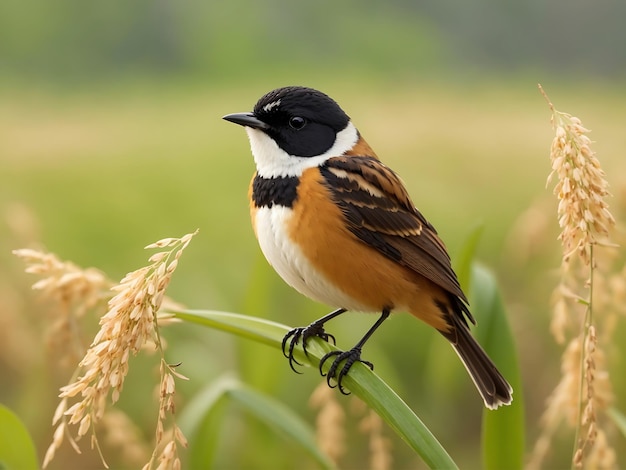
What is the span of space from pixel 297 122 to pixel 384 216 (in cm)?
35

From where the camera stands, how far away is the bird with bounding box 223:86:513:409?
2.22 meters

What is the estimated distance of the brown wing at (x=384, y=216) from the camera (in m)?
2.33

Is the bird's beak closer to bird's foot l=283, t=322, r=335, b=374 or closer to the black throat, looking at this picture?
the black throat

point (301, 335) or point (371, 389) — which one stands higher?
point (371, 389)

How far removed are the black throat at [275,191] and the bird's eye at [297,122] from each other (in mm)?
141

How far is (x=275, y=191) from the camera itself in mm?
2299

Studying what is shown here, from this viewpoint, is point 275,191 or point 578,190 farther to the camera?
point 275,191

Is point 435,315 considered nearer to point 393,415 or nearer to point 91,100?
point 393,415

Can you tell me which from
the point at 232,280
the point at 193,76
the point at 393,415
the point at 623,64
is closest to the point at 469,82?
the point at 623,64

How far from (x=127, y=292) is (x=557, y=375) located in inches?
129

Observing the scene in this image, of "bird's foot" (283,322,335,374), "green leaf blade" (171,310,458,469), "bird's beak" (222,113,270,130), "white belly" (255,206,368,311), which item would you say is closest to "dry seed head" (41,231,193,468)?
"green leaf blade" (171,310,458,469)

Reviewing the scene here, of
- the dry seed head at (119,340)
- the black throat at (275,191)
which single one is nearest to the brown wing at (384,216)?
the black throat at (275,191)

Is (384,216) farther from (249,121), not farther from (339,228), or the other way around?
(249,121)

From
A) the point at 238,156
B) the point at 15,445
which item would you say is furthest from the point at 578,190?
the point at 238,156
